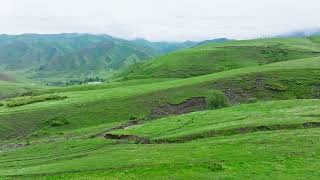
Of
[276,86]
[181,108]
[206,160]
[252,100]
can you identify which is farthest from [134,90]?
[206,160]

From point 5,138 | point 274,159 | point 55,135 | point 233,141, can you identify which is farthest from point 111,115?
point 274,159

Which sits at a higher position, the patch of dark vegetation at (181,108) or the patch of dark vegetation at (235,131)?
the patch of dark vegetation at (235,131)

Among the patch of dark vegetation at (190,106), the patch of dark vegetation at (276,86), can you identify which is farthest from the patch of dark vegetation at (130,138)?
the patch of dark vegetation at (276,86)

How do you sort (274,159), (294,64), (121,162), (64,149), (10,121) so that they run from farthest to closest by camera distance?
1. (294,64)
2. (10,121)
3. (64,149)
4. (121,162)
5. (274,159)

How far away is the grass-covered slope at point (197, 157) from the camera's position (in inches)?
1992

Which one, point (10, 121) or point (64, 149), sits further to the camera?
point (10, 121)

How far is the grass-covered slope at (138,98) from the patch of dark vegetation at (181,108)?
1.85 m

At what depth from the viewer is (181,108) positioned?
136 meters

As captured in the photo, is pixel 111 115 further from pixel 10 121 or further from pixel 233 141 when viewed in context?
pixel 233 141

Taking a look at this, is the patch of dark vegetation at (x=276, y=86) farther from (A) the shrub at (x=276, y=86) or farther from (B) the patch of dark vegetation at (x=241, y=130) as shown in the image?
(B) the patch of dark vegetation at (x=241, y=130)

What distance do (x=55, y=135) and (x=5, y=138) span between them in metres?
12.5

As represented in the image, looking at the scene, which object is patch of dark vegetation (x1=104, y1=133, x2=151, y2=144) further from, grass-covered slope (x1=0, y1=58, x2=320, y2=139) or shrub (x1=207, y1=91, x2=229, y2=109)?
shrub (x1=207, y1=91, x2=229, y2=109)

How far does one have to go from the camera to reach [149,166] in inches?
2158

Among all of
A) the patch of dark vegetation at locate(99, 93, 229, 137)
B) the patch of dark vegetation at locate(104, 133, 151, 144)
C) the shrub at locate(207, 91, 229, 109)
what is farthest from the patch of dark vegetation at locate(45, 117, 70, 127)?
the shrub at locate(207, 91, 229, 109)
